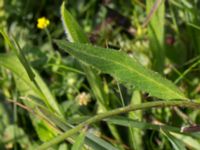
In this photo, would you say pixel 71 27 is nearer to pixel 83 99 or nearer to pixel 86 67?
pixel 86 67

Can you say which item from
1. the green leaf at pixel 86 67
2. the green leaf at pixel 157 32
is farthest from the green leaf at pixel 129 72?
the green leaf at pixel 157 32

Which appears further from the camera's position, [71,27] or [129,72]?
[71,27]

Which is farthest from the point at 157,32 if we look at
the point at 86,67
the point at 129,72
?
the point at 129,72

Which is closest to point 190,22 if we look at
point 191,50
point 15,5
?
point 191,50

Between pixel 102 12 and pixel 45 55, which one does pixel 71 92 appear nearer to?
pixel 45 55

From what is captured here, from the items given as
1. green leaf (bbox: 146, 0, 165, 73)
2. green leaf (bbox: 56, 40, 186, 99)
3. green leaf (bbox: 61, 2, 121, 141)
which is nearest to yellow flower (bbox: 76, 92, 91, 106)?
green leaf (bbox: 61, 2, 121, 141)

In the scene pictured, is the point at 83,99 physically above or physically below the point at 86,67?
below

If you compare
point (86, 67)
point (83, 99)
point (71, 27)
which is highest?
point (71, 27)

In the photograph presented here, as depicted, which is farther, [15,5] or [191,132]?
[15,5]
